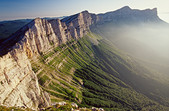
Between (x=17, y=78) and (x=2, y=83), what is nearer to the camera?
(x=2, y=83)

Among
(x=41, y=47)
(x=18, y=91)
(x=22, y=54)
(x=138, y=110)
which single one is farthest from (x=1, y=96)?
(x=138, y=110)

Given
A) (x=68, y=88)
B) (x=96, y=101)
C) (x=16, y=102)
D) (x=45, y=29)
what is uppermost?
(x=45, y=29)

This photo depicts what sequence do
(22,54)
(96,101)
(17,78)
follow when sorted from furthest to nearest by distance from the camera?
1. (96,101)
2. (22,54)
3. (17,78)

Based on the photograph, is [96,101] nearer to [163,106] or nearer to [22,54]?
[22,54]

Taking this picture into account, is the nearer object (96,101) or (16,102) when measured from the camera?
(16,102)

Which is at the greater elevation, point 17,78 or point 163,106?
point 17,78

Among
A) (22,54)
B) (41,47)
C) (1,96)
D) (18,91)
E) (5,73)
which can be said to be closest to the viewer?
(1,96)

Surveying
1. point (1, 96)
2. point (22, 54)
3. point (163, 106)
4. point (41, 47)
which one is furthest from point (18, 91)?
point (163, 106)

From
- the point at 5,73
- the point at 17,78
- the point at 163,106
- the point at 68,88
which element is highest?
the point at 5,73

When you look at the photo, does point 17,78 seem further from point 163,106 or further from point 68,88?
point 163,106
